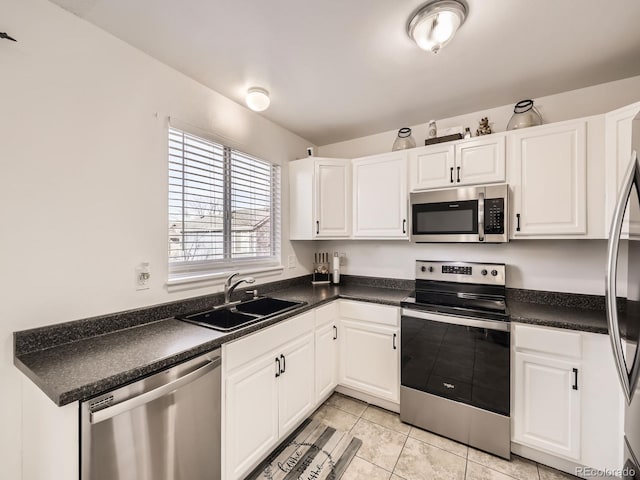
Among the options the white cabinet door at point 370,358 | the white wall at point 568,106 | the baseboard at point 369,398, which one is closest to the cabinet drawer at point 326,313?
the white cabinet door at point 370,358

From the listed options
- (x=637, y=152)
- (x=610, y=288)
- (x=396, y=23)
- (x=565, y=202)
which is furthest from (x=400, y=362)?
(x=396, y=23)

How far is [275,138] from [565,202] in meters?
2.31

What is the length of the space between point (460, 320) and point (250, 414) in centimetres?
145

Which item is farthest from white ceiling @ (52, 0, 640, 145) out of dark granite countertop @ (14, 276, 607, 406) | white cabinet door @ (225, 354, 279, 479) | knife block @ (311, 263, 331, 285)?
white cabinet door @ (225, 354, 279, 479)

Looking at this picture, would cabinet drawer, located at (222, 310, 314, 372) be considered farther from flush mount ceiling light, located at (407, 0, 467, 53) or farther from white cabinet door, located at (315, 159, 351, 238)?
flush mount ceiling light, located at (407, 0, 467, 53)

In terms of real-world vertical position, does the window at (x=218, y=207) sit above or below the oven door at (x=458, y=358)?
above

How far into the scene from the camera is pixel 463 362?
1876mm

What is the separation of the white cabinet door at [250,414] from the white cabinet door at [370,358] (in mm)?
815

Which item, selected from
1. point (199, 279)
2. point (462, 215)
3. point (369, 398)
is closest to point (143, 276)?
point (199, 279)

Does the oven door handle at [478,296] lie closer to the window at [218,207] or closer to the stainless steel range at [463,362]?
the stainless steel range at [463,362]

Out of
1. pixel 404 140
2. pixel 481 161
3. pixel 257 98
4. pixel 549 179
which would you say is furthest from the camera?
pixel 404 140

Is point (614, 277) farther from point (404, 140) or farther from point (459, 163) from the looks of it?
point (404, 140)

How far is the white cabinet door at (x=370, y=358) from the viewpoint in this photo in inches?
85.4

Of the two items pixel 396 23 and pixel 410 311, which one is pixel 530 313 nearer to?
pixel 410 311
